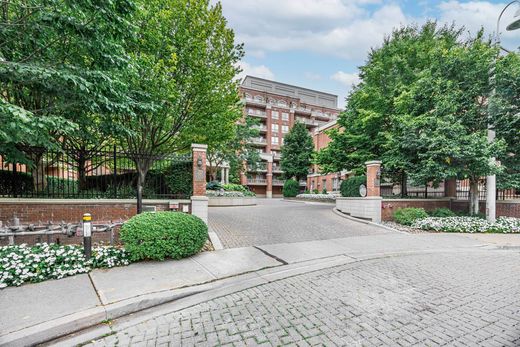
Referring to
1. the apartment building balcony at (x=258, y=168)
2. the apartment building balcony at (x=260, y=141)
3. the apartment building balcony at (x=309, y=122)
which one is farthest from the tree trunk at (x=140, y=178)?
the apartment building balcony at (x=309, y=122)

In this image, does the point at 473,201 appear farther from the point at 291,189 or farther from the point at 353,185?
the point at 291,189

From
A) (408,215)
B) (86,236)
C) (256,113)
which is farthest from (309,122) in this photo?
(86,236)

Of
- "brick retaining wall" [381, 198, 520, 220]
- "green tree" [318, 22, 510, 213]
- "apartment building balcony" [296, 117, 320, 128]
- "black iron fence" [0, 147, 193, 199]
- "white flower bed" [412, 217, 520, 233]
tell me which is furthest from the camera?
"apartment building balcony" [296, 117, 320, 128]

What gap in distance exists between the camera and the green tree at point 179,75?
8.59 meters

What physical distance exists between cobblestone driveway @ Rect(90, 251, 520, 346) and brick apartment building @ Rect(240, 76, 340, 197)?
39.3 m

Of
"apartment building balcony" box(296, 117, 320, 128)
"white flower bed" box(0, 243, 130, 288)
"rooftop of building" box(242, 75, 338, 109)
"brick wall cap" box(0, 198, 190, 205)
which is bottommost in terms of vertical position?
"white flower bed" box(0, 243, 130, 288)

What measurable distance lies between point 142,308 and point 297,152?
109 ft

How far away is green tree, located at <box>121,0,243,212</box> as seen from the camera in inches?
338

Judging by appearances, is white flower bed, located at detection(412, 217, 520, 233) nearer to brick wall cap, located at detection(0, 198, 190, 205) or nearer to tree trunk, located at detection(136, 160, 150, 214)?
brick wall cap, located at detection(0, 198, 190, 205)

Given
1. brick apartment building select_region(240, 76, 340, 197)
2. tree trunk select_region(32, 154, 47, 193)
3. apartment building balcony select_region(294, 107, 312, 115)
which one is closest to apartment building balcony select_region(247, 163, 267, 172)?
brick apartment building select_region(240, 76, 340, 197)

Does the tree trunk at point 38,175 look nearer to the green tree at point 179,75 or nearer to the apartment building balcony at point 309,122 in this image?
the green tree at point 179,75

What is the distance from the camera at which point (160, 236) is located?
20.0 feet

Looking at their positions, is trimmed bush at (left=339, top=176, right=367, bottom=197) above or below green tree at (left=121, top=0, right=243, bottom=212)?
below

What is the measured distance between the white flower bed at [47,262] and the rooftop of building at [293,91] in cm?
5403
